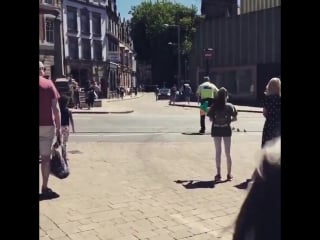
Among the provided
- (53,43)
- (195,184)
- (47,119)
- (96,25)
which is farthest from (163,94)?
→ (47,119)

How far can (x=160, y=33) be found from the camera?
66.2 meters

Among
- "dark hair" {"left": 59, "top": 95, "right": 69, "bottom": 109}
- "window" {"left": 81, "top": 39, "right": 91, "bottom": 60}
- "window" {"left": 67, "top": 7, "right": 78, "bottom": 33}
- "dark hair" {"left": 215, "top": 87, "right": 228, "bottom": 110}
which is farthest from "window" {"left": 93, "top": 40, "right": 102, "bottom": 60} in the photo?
"dark hair" {"left": 215, "top": 87, "right": 228, "bottom": 110}

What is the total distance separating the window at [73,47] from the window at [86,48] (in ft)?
4.73

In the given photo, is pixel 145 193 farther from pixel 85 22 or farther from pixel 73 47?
pixel 85 22

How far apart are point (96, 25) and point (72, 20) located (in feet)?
18.0

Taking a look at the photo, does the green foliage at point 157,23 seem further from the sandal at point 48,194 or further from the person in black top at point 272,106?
the sandal at point 48,194

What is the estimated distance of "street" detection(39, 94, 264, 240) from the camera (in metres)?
4.77

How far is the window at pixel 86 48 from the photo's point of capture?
52347 millimetres

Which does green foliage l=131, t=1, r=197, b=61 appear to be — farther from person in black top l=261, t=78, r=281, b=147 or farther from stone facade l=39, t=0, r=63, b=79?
person in black top l=261, t=78, r=281, b=147

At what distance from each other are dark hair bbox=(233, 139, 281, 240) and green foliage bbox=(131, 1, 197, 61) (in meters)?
62.6
